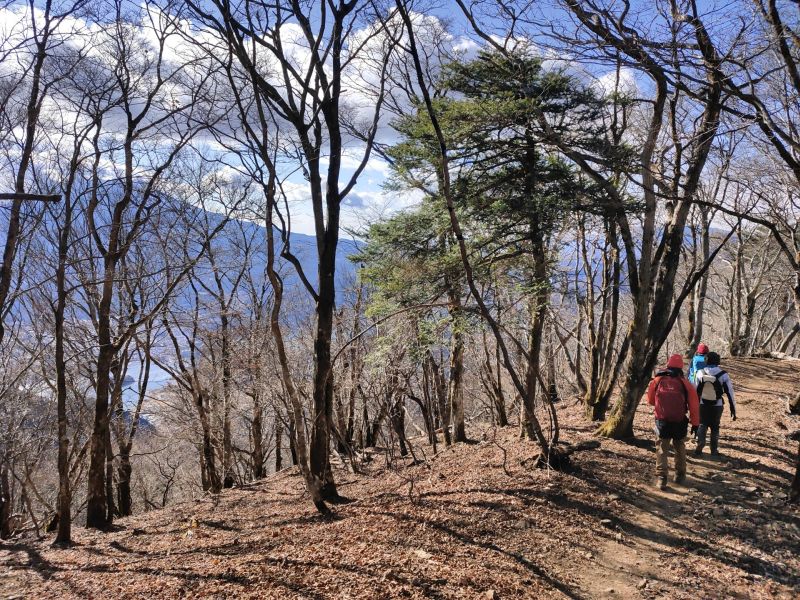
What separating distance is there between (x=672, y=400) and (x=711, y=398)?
1663mm

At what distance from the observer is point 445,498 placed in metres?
6.79

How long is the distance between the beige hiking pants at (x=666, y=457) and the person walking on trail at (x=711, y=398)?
121 cm

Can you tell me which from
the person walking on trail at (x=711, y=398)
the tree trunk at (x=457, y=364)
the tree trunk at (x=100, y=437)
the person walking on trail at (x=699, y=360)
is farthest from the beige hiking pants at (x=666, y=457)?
the tree trunk at (x=100, y=437)

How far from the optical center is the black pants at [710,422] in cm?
797

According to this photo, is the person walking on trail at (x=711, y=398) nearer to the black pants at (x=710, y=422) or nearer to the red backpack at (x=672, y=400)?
the black pants at (x=710, y=422)

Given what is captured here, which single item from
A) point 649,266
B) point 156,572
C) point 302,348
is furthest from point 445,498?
point 302,348

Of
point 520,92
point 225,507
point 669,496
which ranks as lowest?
point 225,507

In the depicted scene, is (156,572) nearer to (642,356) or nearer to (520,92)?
(642,356)

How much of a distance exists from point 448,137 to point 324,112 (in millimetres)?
2014

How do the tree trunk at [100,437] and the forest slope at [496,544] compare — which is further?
the tree trunk at [100,437]

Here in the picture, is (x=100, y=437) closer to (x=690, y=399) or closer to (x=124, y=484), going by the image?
(x=124, y=484)

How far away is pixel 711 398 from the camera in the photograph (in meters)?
7.98

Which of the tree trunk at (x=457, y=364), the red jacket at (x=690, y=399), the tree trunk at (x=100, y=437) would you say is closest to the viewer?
the red jacket at (x=690, y=399)

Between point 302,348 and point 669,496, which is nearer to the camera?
point 669,496
